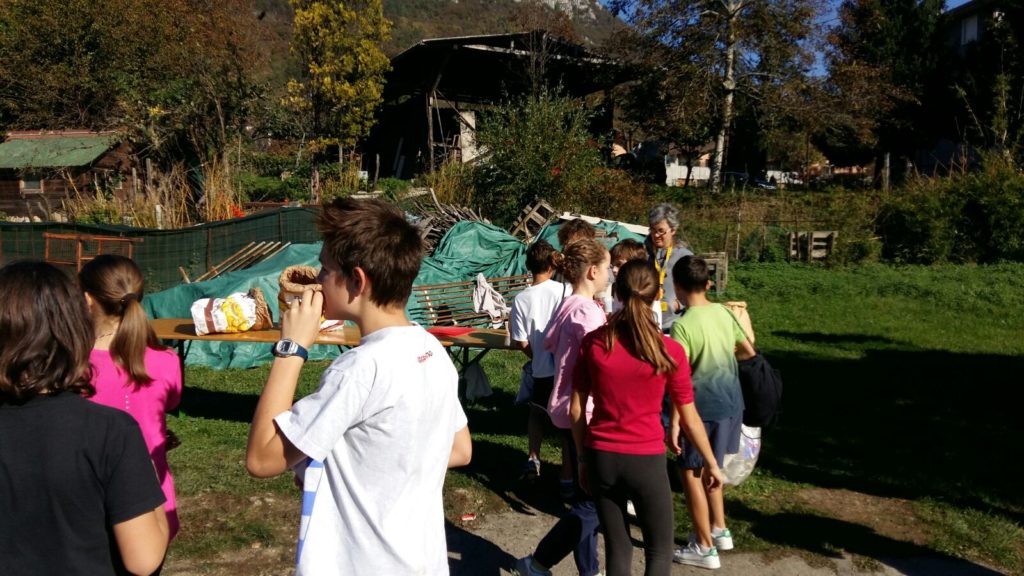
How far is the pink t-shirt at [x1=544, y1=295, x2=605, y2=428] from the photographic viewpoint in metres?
4.28

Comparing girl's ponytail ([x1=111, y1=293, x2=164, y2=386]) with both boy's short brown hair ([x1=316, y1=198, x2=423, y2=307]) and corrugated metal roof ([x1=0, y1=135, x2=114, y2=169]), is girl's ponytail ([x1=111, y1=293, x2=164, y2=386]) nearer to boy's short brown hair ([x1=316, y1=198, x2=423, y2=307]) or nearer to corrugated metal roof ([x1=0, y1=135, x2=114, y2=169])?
boy's short brown hair ([x1=316, y1=198, x2=423, y2=307])

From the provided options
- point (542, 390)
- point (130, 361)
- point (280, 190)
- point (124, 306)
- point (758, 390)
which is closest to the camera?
point (130, 361)

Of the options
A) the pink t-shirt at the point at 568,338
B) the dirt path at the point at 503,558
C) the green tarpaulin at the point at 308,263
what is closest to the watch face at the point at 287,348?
the pink t-shirt at the point at 568,338

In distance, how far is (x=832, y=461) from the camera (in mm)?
6336

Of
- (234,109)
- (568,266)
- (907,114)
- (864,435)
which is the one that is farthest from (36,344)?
(907,114)

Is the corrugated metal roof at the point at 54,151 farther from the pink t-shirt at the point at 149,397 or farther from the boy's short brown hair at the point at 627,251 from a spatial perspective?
the pink t-shirt at the point at 149,397

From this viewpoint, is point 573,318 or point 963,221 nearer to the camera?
point 573,318

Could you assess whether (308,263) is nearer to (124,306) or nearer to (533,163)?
(533,163)

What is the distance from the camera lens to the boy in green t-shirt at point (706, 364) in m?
4.23

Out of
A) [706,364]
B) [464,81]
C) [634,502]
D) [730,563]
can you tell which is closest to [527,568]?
[634,502]

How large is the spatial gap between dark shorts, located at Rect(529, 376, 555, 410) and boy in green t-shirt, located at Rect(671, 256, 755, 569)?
102 cm

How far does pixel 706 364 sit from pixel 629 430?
1.06m

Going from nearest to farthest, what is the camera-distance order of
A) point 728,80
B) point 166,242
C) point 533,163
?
point 166,242 → point 533,163 → point 728,80

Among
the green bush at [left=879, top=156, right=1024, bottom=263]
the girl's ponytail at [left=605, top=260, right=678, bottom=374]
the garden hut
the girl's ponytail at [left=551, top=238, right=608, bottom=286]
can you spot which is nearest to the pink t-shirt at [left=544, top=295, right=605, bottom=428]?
the girl's ponytail at [left=551, top=238, right=608, bottom=286]
